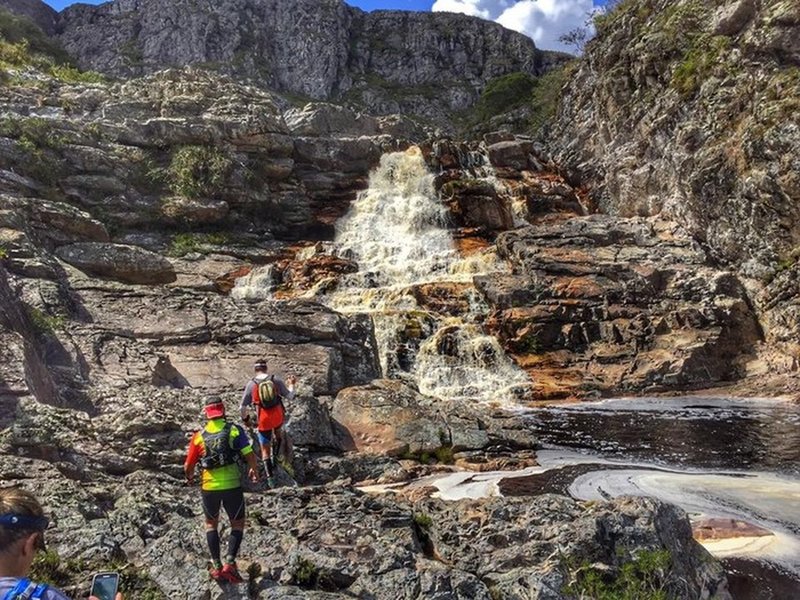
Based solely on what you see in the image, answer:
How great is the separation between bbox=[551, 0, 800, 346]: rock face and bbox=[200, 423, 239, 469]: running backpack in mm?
24206

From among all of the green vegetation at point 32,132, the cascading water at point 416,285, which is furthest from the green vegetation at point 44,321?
the green vegetation at point 32,132

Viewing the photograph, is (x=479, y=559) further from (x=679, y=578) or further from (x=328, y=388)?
(x=328, y=388)

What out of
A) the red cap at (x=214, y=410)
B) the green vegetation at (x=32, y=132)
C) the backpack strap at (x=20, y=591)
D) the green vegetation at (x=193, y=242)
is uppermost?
the green vegetation at (x=32, y=132)

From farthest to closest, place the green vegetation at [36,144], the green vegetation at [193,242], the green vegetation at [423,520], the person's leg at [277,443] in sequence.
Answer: the green vegetation at [193,242]
the green vegetation at [36,144]
the person's leg at [277,443]
the green vegetation at [423,520]

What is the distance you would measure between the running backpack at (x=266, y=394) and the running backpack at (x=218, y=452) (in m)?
3.39

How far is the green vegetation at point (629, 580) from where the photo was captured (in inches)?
226

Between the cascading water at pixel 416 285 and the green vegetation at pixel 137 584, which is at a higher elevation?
the cascading water at pixel 416 285

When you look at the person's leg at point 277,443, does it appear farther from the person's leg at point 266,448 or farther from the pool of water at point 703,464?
the pool of water at point 703,464

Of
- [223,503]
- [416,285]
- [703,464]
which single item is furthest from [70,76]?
[703,464]

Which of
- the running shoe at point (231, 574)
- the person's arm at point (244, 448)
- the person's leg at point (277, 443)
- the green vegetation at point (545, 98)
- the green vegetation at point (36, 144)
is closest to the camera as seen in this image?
the running shoe at point (231, 574)

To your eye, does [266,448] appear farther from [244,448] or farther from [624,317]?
[624,317]

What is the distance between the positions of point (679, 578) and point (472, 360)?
61.9 feet

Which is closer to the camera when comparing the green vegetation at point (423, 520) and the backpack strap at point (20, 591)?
the backpack strap at point (20, 591)

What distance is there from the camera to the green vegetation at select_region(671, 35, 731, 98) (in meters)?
29.0
